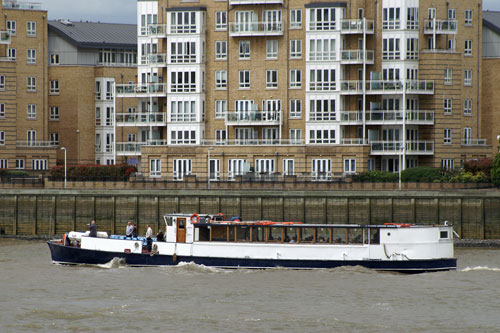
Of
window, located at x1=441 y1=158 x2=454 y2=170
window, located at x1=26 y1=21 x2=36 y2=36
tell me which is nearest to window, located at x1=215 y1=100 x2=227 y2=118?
window, located at x1=441 y1=158 x2=454 y2=170

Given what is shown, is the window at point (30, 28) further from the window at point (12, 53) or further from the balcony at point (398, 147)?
the balcony at point (398, 147)

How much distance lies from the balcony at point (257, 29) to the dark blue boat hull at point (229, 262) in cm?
3896

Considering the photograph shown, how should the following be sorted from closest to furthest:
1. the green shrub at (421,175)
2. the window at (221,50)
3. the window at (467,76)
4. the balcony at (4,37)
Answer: the green shrub at (421,175) < the window at (221,50) < the window at (467,76) < the balcony at (4,37)

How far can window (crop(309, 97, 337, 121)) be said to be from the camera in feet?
293

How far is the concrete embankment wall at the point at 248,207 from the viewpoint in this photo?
→ 69500mm

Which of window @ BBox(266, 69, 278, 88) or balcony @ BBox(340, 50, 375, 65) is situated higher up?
balcony @ BBox(340, 50, 375, 65)

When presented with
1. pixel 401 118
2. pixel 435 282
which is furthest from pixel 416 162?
pixel 435 282

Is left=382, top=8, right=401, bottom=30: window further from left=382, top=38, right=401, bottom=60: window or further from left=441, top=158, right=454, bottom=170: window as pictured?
left=441, top=158, right=454, bottom=170: window

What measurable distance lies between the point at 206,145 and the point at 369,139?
14.6 m

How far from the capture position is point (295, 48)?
296 feet

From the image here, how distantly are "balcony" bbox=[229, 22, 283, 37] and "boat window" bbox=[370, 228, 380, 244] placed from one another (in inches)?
1551

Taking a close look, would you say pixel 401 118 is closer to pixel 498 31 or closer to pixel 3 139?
pixel 498 31

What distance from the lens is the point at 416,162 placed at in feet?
296

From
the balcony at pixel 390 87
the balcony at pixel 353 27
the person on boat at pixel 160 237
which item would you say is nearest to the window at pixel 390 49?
the balcony at pixel 353 27
